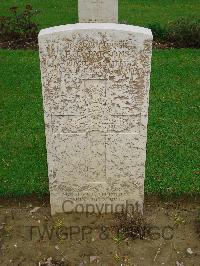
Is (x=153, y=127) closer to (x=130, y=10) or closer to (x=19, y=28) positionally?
A: (x=19, y=28)

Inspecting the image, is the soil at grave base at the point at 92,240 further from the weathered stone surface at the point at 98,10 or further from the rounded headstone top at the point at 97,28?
the weathered stone surface at the point at 98,10

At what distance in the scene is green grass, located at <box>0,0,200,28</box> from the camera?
1264 centimetres

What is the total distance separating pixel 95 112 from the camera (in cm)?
441

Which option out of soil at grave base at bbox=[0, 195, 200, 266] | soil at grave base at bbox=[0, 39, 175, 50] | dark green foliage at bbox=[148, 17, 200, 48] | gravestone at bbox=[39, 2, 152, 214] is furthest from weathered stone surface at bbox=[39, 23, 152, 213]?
dark green foliage at bbox=[148, 17, 200, 48]

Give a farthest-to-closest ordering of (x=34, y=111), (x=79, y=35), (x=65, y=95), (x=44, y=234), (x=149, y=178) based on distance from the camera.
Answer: (x=34, y=111)
(x=149, y=178)
(x=44, y=234)
(x=65, y=95)
(x=79, y=35)

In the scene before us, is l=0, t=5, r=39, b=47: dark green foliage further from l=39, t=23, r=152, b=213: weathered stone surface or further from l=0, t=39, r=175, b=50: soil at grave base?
l=39, t=23, r=152, b=213: weathered stone surface

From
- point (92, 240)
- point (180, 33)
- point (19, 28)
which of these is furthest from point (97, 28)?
point (19, 28)

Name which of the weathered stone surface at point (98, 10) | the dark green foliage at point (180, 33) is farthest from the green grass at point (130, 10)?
the weathered stone surface at point (98, 10)

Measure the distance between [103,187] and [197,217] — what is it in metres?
1.11

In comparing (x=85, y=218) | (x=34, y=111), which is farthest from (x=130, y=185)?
(x=34, y=111)

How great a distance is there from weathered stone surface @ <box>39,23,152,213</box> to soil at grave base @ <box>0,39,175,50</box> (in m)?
6.61

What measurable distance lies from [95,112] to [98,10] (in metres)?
7.17

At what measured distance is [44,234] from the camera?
4789 mm

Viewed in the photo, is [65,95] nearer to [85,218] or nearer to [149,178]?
[85,218]
